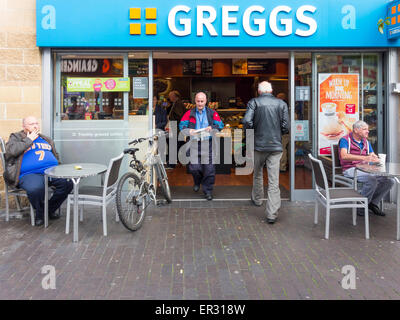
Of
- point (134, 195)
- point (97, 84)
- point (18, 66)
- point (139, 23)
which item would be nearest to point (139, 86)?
point (97, 84)

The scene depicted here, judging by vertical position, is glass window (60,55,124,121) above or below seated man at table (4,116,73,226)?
above

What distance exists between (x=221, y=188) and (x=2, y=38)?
4.42 m

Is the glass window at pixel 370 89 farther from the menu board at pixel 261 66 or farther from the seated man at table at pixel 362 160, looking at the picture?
the menu board at pixel 261 66

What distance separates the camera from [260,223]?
235 inches

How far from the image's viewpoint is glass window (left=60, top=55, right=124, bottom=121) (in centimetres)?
712

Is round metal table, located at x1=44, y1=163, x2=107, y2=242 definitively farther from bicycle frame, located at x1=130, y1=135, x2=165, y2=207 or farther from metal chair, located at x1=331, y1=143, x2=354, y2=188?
metal chair, located at x1=331, y1=143, x2=354, y2=188

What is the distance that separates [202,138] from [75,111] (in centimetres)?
211

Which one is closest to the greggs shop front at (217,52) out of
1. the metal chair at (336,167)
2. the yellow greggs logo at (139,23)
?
the yellow greggs logo at (139,23)

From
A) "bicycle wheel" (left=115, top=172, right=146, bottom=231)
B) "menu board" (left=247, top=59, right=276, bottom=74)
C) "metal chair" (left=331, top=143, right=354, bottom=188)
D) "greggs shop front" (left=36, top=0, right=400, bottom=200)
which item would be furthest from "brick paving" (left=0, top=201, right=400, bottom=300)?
"menu board" (left=247, top=59, right=276, bottom=74)

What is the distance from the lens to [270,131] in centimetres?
602

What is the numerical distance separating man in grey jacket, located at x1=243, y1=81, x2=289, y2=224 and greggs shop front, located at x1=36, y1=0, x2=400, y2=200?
1.18 m

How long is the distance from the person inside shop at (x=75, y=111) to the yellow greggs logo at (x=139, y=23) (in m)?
1.43
